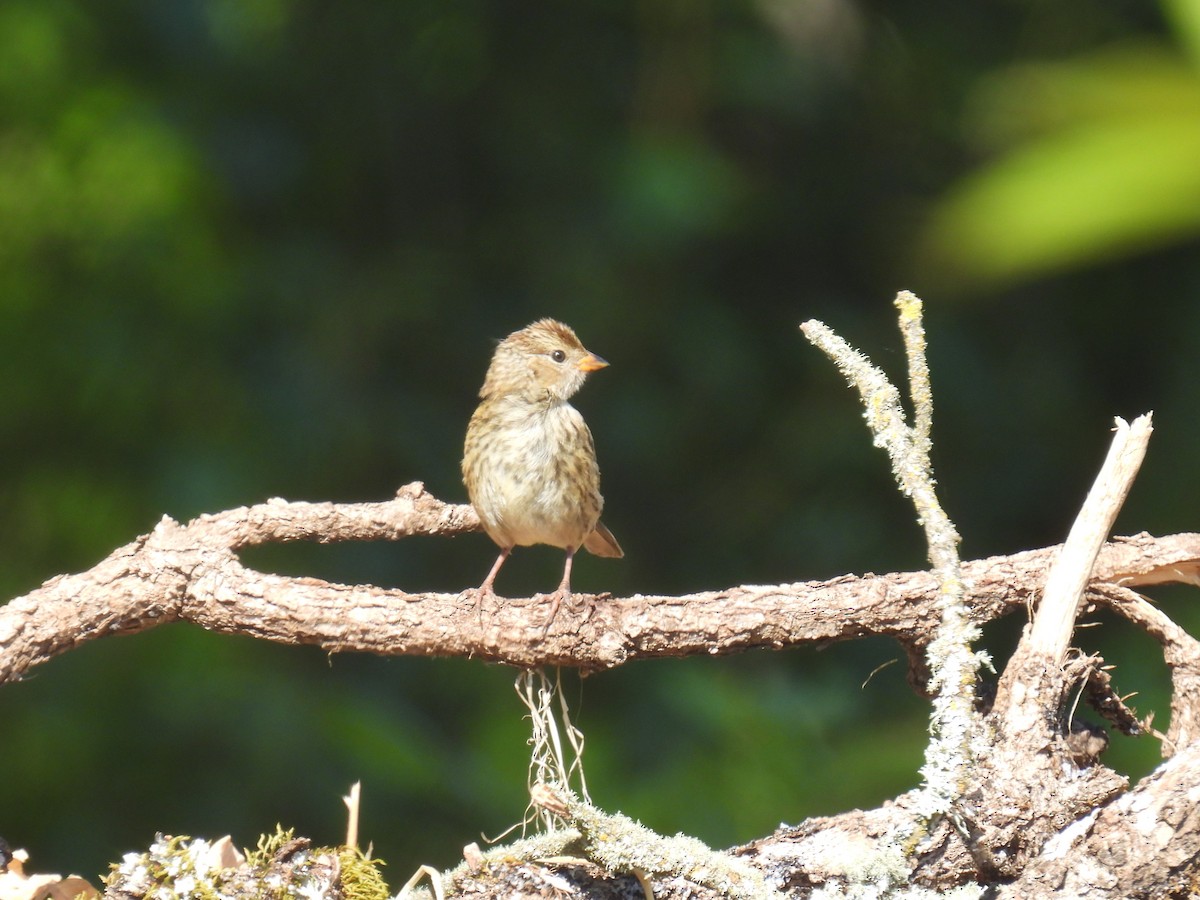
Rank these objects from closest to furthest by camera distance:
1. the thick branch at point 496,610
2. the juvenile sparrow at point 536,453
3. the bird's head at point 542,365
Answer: the thick branch at point 496,610, the juvenile sparrow at point 536,453, the bird's head at point 542,365

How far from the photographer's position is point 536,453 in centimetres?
381

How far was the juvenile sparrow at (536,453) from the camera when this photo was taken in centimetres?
372

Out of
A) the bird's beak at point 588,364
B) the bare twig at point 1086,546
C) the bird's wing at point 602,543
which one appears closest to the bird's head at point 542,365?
the bird's beak at point 588,364

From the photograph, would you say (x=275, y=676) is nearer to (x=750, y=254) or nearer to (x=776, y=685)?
(x=776, y=685)

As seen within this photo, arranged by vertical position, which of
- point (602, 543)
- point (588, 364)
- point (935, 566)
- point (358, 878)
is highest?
point (588, 364)

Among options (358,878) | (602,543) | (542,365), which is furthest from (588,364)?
(358,878)

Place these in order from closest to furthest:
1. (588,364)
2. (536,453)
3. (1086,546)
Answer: (1086,546) → (536,453) → (588,364)

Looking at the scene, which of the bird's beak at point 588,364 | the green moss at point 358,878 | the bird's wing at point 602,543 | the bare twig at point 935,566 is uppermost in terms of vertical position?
the bird's beak at point 588,364

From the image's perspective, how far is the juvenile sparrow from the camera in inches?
146

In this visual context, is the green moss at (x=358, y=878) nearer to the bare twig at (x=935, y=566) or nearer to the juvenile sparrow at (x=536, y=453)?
the bare twig at (x=935, y=566)

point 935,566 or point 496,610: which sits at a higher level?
point 496,610

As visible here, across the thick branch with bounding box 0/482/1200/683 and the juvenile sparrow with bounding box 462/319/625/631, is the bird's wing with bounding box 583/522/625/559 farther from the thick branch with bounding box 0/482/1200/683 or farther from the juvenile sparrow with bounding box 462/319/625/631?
the thick branch with bounding box 0/482/1200/683

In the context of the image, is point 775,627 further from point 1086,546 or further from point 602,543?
point 602,543

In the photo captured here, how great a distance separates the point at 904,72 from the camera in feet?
23.2
